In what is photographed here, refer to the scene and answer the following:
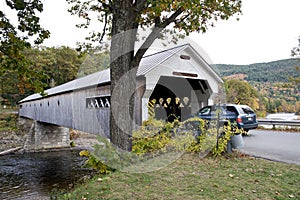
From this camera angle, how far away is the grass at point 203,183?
3686mm

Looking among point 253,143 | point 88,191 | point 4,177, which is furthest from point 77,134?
point 88,191

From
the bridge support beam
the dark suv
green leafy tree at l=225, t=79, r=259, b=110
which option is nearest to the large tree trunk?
the dark suv

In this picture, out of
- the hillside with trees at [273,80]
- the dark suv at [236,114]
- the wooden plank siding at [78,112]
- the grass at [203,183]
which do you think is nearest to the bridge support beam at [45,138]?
the wooden plank siding at [78,112]

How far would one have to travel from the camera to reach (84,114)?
34.2 ft

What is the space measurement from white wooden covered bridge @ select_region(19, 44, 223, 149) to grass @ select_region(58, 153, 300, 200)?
8.70 feet

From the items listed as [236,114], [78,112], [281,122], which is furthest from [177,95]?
[281,122]

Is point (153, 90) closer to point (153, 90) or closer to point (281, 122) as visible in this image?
point (153, 90)

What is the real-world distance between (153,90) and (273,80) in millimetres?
14011

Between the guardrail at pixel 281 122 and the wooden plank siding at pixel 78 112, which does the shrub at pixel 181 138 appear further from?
the guardrail at pixel 281 122

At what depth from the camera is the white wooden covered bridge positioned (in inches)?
307

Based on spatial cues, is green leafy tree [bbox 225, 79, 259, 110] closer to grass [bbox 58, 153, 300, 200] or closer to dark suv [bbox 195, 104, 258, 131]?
dark suv [bbox 195, 104, 258, 131]

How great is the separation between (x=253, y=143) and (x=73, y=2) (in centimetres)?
704

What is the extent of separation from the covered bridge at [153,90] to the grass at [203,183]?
8.69ft

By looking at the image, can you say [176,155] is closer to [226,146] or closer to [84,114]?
[226,146]
